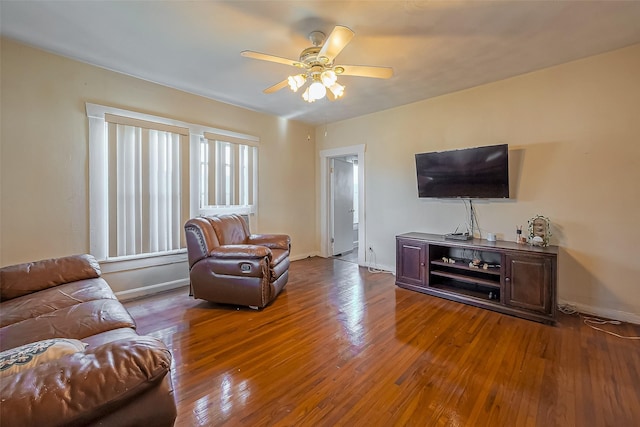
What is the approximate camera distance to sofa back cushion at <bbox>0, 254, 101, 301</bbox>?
6.05ft

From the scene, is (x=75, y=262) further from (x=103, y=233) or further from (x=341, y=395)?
(x=341, y=395)

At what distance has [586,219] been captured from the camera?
8.89 feet

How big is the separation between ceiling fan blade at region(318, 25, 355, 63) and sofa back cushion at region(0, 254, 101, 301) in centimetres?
253

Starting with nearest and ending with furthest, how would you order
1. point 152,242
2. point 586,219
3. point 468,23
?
point 468,23, point 586,219, point 152,242

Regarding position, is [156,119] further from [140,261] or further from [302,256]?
[302,256]

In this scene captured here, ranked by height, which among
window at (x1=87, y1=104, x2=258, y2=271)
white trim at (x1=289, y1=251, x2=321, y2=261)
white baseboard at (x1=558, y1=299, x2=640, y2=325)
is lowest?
white baseboard at (x1=558, y1=299, x2=640, y2=325)

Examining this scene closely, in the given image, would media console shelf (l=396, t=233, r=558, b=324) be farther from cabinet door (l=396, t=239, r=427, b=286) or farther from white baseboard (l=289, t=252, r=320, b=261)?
white baseboard (l=289, t=252, r=320, b=261)

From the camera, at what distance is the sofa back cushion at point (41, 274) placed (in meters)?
1.84

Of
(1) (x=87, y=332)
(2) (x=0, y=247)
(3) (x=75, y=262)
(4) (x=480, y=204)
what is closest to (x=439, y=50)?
(4) (x=480, y=204)

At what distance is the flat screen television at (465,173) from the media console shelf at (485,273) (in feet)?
1.88

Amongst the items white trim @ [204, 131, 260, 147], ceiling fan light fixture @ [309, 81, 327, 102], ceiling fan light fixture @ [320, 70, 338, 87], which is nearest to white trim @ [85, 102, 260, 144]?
white trim @ [204, 131, 260, 147]

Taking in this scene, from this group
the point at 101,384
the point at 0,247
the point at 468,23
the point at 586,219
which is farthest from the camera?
the point at 586,219

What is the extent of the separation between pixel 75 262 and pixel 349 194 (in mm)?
4485

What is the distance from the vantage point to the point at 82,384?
2.35 feet
